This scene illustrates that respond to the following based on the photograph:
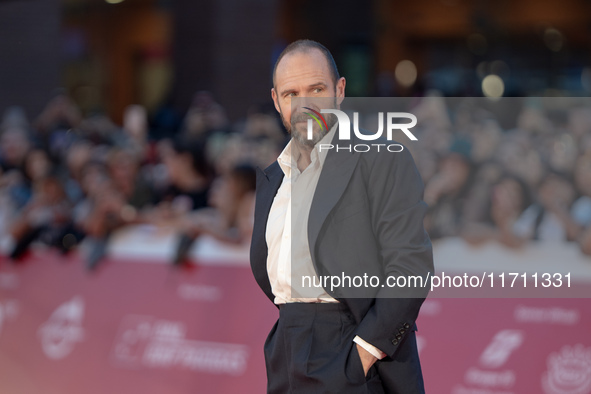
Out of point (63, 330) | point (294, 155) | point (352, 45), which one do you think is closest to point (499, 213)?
point (294, 155)

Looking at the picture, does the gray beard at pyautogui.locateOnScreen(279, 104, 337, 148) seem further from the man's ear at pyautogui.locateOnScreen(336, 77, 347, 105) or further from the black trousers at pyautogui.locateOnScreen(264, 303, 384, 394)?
the black trousers at pyautogui.locateOnScreen(264, 303, 384, 394)

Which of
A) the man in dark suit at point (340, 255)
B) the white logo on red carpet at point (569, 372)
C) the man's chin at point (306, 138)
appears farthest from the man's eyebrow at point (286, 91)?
the white logo on red carpet at point (569, 372)

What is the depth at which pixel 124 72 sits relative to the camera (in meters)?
16.2

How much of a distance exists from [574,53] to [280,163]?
10120 millimetres

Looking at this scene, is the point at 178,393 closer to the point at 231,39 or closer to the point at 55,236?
the point at 55,236

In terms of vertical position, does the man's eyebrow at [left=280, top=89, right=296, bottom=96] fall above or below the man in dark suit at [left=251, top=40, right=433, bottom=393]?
above

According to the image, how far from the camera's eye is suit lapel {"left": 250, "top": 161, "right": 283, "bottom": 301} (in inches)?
122

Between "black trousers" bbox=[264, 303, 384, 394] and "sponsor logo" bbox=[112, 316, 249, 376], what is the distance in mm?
2487

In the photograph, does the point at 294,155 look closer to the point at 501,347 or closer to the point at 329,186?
the point at 329,186

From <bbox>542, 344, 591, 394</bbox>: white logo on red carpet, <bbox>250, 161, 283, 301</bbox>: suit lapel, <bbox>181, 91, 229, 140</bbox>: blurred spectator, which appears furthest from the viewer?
<bbox>181, 91, 229, 140</bbox>: blurred spectator

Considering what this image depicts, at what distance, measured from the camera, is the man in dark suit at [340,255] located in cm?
273

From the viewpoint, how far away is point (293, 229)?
9.51ft

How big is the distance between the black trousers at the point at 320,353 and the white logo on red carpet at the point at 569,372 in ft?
6.48

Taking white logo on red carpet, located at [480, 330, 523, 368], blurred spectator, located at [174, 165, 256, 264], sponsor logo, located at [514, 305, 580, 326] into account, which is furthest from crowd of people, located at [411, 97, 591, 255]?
blurred spectator, located at [174, 165, 256, 264]
